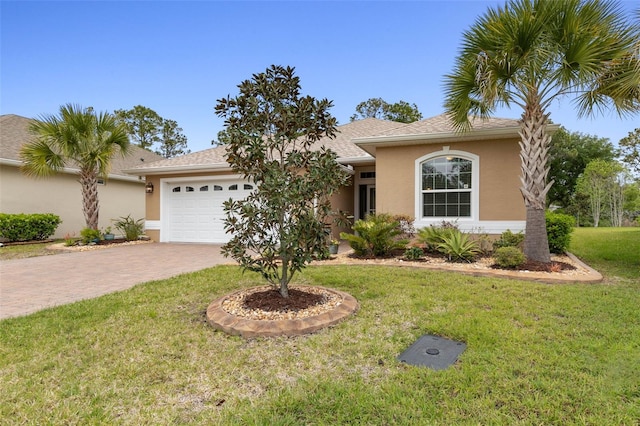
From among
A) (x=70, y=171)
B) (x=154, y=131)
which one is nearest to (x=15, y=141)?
(x=70, y=171)

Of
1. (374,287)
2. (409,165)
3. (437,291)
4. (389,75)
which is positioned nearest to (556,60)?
(409,165)

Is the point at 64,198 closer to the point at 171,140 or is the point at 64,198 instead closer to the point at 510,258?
the point at 510,258

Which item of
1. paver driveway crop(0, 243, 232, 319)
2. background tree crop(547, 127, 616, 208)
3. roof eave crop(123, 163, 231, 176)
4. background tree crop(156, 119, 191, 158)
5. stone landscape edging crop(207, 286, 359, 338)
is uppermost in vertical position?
background tree crop(156, 119, 191, 158)

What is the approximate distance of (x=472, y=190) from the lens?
348 inches

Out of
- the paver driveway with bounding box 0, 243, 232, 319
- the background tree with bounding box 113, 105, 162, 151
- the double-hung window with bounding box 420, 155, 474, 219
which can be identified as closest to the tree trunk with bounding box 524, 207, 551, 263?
the double-hung window with bounding box 420, 155, 474, 219

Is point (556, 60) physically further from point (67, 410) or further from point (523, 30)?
point (67, 410)

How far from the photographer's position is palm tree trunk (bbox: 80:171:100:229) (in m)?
11.9

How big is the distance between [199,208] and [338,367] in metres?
11.0

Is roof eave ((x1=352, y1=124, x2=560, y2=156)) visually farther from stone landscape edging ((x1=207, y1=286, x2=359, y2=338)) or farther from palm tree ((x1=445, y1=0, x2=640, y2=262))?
stone landscape edging ((x1=207, y1=286, x2=359, y2=338))

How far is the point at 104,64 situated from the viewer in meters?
13.6

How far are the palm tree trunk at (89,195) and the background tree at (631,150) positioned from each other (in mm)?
33899

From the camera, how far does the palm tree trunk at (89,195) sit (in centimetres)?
1193

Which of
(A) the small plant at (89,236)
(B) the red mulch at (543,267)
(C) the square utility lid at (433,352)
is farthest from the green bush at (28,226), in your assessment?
(B) the red mulch at (543,267)

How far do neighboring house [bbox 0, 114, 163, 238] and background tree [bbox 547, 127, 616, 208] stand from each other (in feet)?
92.3
